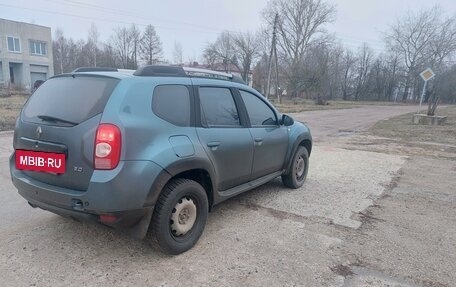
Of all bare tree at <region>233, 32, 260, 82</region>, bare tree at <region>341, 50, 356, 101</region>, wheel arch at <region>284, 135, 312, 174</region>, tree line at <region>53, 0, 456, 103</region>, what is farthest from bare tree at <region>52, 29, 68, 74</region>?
wheel arch at <region>284, 135, 312, 174</region>

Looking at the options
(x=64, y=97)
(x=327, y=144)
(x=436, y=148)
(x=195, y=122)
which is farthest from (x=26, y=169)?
(x=436, y=148)

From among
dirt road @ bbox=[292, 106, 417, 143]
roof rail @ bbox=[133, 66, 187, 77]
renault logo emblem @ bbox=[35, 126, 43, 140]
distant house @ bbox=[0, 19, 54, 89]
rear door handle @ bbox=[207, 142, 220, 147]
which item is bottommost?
dirt road @ bbox=[292, 106, 417, 143]

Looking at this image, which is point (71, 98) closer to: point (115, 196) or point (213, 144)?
point (115, 196)

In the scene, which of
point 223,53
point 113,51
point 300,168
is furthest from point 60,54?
point 300,168

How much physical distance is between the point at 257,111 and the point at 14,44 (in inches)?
1907

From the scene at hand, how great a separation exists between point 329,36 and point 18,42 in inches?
1791

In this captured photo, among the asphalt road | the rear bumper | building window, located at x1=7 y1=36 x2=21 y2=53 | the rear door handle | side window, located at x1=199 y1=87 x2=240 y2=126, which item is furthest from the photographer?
building window, located at x1=7 y1=36 x2=21 y2=53

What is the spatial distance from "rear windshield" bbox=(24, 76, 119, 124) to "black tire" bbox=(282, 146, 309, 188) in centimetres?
311

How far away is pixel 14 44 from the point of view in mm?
41906

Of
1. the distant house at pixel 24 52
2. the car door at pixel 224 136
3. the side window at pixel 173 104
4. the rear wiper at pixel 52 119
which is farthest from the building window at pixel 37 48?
the side window at pixel 173 104

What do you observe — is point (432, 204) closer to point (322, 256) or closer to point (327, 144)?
point (322, 256)

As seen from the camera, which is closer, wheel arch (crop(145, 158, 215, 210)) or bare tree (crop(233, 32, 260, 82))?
wheel arch (crop(145, 158, 215, 210))

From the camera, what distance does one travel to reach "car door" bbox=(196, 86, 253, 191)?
3334 millimetres

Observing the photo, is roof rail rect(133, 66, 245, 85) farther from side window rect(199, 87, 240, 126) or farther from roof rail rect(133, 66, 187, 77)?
side window rect(199, 87, 240, 126)
